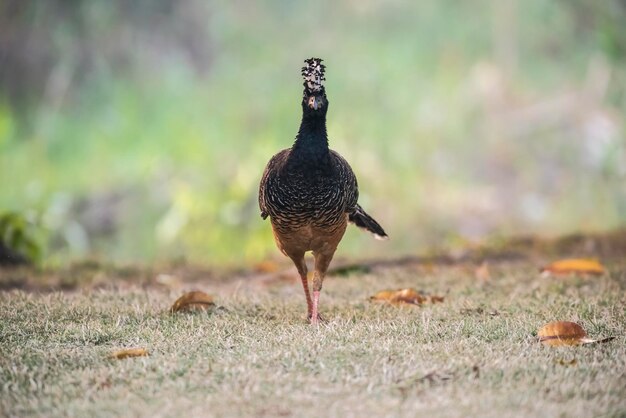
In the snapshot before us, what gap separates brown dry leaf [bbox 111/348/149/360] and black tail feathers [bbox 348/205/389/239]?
2.06 m

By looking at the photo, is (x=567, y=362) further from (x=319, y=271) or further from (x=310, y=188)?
(x=319, y=271)

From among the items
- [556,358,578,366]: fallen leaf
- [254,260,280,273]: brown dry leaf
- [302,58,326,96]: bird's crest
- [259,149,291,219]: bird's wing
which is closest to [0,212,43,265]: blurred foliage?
[254,260,280,273]: brown dry leaf

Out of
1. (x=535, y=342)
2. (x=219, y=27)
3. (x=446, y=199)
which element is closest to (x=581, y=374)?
(x=535, y=342)

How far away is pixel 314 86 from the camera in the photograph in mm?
4520

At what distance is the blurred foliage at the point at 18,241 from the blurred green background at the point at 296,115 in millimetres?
1464

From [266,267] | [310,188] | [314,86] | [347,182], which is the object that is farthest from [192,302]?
[266,267]

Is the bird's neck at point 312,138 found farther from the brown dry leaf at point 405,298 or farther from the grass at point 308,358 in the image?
the brown dry leaf at point 405,298

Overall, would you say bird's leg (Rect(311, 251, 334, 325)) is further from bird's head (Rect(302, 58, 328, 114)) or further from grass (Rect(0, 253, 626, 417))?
bird's head (Rect(302, 58, 328, 114))

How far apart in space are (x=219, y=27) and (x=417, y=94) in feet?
7.72

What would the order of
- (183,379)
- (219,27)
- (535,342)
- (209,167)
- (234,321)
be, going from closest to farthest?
(183,379)
(535,342)
(234,321)
(209,167)
(219,27)

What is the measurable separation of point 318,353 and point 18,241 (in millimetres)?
4119

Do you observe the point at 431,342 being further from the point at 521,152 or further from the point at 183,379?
the point at 521,152

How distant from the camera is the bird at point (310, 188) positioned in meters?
4.51

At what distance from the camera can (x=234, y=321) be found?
442 cm
